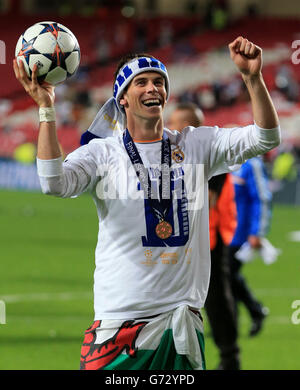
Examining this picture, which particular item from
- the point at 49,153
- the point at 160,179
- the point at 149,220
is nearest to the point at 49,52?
the point at 49,153

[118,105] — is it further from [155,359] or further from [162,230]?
[155,359]

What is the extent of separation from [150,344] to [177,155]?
3.15ft

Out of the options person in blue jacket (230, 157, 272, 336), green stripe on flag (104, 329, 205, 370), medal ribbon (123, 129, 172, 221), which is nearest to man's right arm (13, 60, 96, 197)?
medal ribbon (123, 129, 172, 221)

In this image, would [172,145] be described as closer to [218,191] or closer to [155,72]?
[155,72]

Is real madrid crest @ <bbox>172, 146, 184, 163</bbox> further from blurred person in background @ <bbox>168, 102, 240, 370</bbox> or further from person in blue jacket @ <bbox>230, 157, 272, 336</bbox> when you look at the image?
person in blue jacket @ <bbox>230, 157, 272, 336</bbox>

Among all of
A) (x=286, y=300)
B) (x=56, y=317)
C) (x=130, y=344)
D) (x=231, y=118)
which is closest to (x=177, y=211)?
(x=130, y=344)

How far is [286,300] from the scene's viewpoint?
33.8 feet

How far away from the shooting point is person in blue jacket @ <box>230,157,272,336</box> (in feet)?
25.4

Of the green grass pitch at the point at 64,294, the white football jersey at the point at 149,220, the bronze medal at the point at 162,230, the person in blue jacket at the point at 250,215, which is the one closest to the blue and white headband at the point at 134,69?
the white football jersey at the point at 149,220

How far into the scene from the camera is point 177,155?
4.18 meters

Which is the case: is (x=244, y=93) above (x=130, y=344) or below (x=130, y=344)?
above

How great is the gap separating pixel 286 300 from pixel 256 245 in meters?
2.49

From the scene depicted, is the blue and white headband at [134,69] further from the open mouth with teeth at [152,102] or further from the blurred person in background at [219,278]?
the blurred person in background at [219,278]

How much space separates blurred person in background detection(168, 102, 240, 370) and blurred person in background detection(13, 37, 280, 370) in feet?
6.53
